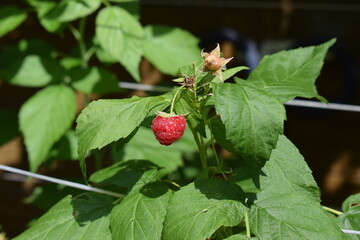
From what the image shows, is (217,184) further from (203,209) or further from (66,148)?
(66,148)

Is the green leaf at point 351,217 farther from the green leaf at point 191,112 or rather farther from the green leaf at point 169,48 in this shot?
the green leaf at point 169,48

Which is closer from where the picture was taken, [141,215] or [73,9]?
[141,215]

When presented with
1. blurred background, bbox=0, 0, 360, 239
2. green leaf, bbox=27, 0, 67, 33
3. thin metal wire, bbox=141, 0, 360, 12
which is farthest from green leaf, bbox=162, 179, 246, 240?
thin metal wire, bbox=141, 0, 360, 12

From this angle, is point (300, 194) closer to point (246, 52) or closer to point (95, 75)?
point (95, 75)

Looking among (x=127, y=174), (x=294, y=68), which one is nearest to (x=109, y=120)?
(x=127, y=174)

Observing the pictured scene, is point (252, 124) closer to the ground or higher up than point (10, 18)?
higher up

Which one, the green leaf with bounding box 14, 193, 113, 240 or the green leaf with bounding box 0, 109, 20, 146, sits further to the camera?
the green leaf with bounding box 0, 109, 20, 146

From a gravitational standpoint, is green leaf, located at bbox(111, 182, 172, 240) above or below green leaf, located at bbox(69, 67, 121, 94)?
above

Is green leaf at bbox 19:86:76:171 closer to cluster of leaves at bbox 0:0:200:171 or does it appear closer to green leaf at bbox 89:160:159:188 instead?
cluster of leaves at bbox 0:0:200:171
